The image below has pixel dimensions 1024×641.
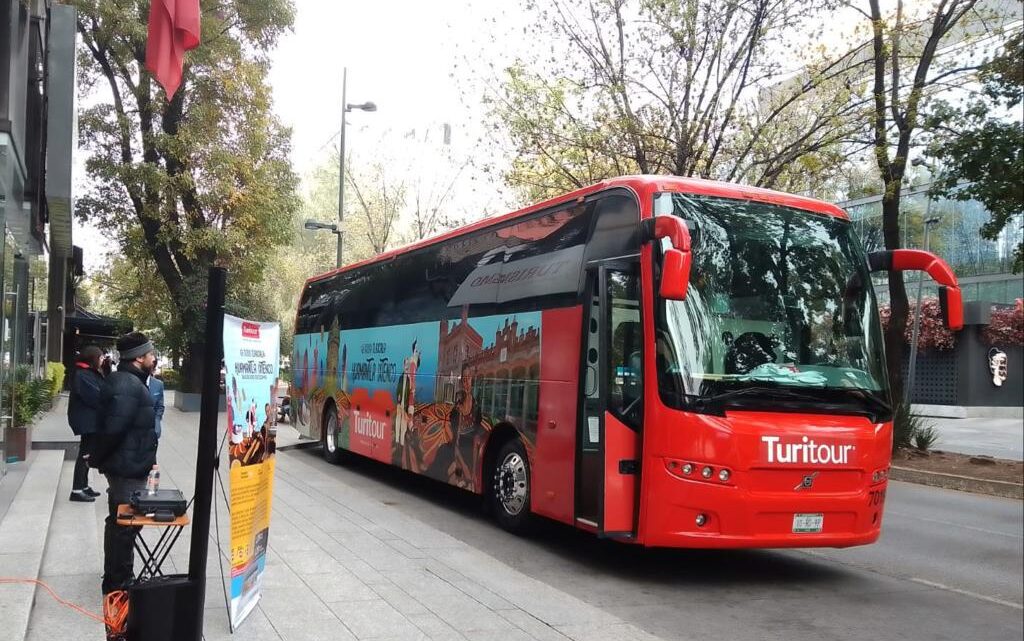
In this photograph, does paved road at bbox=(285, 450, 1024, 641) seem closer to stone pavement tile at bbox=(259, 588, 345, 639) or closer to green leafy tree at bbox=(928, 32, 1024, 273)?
stone pavement tile at bbox=(259, 588, 345, 639)

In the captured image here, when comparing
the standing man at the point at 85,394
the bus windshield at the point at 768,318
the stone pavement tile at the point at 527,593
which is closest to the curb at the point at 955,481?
the bus windshield at the point at 768,318

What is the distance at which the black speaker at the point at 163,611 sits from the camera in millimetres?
4605

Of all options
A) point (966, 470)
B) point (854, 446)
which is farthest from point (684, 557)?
point (966, 470)

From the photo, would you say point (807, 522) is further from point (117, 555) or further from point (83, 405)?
point (83, 405)

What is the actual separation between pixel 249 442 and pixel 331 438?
1137 cm

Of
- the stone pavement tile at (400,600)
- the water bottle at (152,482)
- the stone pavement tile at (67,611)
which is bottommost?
the stone pavement tile at (400,600)

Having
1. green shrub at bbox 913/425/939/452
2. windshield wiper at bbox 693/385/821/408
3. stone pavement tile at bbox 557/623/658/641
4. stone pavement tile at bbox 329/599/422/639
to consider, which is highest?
windshield wiper at bbox 693/385/821/408

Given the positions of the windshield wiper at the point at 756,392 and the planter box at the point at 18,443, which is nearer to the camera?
the windshield wiper at the point at 756,392

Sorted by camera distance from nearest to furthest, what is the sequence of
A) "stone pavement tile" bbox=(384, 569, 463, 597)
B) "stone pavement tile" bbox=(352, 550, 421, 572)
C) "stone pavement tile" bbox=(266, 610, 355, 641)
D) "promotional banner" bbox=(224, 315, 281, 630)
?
"promotional banner" bbox=(224, 315, 281, 630) < "stone pavement tile" bbox=(266, 610, 355, 641) < "stone pavement tile" bbox=(384, 569, 463, 597) < "stone pavement tile" bbox=(352, 550, 421, 572)

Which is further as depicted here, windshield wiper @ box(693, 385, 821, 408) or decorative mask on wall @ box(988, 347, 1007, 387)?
windshield wiper @ box(693, 385, 821, 408)

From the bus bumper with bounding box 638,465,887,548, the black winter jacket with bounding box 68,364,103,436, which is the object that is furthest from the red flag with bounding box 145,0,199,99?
the bus bumper with bounding box 638,465,887,548

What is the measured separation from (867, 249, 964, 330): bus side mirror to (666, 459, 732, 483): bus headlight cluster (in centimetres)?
215

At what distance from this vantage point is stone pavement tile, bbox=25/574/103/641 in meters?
5.40

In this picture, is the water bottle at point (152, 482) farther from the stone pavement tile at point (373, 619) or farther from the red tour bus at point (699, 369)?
the red tour bus at point (699, 369)
